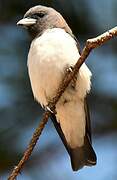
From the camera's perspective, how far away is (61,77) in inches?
110

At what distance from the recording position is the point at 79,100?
9.60ft

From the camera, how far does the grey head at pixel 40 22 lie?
307 centimetres

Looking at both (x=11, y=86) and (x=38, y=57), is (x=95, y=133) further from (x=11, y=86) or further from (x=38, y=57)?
(x=38, y=57)

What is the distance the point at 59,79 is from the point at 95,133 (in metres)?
1.22

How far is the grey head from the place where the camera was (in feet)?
10.1

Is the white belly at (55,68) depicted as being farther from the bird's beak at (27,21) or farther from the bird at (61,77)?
the bird's beak at (27,21)

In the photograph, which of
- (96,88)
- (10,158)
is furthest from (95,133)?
(10,158)

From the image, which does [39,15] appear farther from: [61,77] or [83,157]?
[83,157]

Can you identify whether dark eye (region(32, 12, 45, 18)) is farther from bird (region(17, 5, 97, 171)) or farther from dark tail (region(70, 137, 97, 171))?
dark tail (region(70, 137, 97, 171))

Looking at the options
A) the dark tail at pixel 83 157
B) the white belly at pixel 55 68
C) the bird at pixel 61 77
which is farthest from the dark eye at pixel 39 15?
the dark tail at pixel 83 157

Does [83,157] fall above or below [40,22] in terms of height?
below

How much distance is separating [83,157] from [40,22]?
660 millimetres

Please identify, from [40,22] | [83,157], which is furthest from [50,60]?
[83,157]

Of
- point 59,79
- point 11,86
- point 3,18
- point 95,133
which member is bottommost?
point 95,133
